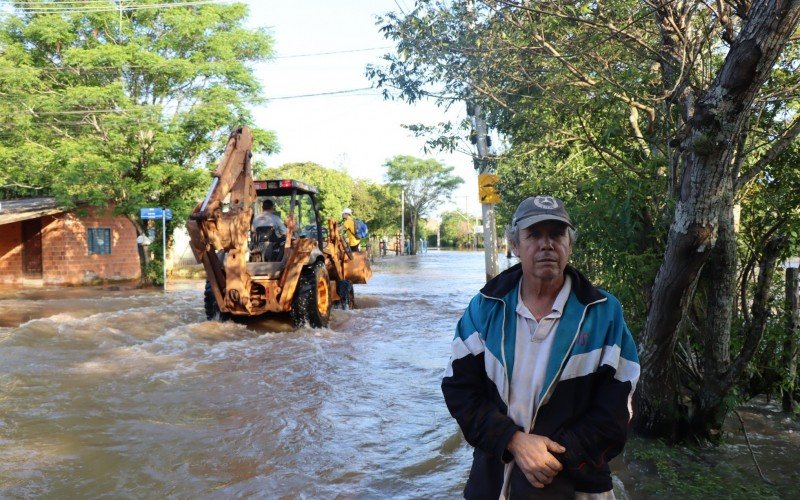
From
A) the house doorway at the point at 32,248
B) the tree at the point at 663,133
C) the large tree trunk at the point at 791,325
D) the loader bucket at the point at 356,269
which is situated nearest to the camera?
the tree at the point at 663,133

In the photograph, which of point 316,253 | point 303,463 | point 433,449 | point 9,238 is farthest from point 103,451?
point 9,238

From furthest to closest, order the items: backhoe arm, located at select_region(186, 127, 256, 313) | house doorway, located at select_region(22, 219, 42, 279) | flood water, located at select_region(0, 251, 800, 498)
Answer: house doorway, located at select_region(22, 219, 42, 279) → backhoe arm, located at select_region(186, 127, 256, 313) → flood water, located at select_region(0, 251, 800, 498)

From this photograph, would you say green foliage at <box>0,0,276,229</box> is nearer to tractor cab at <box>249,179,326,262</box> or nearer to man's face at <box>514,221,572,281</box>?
tractor cab at <box>249,179,326,262</box>

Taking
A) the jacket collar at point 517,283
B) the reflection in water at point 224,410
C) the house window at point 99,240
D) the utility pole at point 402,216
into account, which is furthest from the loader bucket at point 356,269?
the utility pole at point 402,216

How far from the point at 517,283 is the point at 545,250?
0.18m

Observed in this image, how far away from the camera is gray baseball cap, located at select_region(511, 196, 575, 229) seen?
246cm

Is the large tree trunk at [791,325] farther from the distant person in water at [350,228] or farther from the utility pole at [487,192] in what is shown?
the distant person in water at [350,228]

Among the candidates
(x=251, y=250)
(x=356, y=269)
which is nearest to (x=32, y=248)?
(x=356, y=269)

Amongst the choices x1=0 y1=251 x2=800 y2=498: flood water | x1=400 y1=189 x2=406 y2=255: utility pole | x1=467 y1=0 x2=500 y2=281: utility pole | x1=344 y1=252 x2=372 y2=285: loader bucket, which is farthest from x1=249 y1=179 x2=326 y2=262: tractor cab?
x1=400 y1=189 x2=406 y2=255: utility pole

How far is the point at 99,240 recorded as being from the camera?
78.5 ft

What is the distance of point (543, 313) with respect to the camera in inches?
97.0

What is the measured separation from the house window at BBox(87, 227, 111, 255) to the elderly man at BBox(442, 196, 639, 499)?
78.3 feet

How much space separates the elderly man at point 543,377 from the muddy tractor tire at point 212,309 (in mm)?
9479

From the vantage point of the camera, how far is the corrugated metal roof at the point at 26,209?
19.6 metres
